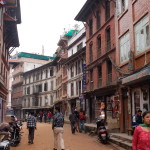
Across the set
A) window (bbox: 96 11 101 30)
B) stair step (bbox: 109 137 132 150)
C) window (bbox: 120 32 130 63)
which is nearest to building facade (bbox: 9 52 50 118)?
window (bbox: 96 11 101 30)

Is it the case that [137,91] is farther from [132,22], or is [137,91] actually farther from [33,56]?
[33,56]

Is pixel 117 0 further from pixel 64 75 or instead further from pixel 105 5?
pixel 64 75

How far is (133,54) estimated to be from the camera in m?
14.9

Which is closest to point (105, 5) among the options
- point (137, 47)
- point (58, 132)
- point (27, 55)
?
point (137, 47)

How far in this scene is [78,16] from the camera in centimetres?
2753

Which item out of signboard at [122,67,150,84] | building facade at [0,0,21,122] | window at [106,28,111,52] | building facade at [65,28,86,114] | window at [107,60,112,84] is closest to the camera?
signboard at [122,67,150,84]

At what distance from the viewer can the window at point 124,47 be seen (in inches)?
642

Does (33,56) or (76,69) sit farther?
(33,56)

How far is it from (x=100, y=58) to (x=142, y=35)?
8.91 meters

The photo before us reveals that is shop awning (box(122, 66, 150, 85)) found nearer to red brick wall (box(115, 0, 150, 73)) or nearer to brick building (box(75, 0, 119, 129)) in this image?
red brick wall (box(115, 0, 150, 73))

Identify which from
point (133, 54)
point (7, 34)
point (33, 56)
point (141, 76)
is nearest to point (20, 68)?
point (33, 56)

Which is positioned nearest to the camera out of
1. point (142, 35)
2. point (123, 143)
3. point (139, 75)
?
point (123, 143)

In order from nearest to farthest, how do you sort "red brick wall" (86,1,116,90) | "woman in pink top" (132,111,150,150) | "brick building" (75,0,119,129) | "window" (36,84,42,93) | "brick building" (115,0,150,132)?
"woman in pink top" (132,111,150,150), "brick building" (115,0,150,132), "brick building" (75,0,119,129), "red brick wall" (86,1,116,90), "window" (36,84,42,93)

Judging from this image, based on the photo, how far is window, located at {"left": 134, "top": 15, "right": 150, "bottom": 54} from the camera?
13.5 meters
